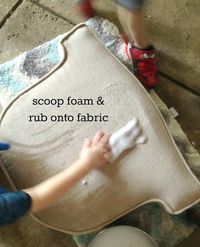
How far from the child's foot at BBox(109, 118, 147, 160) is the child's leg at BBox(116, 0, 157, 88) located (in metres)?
0.27

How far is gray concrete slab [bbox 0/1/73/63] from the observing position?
1497 mm

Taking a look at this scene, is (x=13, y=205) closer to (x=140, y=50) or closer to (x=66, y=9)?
(x=140, y=50)

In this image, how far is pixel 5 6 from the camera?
60.9 inches

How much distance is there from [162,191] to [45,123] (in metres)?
0.36

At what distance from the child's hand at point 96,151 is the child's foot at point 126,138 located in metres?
0.02

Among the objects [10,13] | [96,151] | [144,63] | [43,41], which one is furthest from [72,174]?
[10,13]

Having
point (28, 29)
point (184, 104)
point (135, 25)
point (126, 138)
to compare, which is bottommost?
point (184, 104)

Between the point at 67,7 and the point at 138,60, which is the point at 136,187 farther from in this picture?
the point at 67,7

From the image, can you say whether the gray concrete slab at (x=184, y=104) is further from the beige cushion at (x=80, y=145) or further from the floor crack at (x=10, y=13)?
the floor crack at (x=10, y=13)

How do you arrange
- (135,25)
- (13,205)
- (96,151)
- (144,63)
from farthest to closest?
(144,63)
(135,25)
(96,151)
(13,205)

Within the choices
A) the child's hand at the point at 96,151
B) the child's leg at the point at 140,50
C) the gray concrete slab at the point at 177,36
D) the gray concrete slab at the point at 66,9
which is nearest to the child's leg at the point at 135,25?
the child's leg at the point at 140,50

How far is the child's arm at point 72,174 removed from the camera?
1.06 meters

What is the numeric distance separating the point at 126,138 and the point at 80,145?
0.41ft

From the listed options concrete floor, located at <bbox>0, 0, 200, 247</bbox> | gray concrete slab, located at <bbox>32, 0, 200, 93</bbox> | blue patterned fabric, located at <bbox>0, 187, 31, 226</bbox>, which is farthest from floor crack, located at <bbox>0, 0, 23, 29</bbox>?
blue patterned fabric, located at <bbox>0, 187, 31, 226</bbox>
